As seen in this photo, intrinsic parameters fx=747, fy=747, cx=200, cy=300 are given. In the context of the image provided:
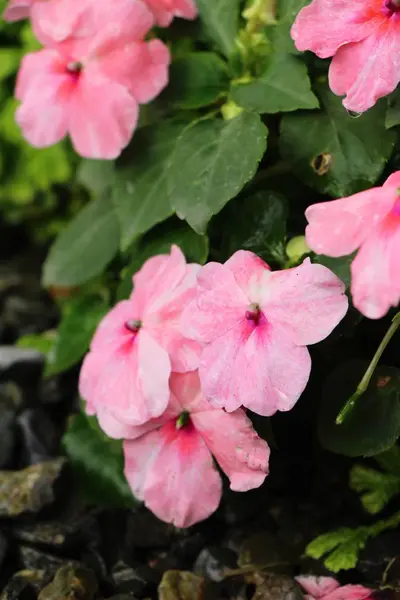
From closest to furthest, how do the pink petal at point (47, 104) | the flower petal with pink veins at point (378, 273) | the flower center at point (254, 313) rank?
the flower petal with pink veins at point (378, 273), the flower center at point (254, 313), the pink petal at point (47, 104)

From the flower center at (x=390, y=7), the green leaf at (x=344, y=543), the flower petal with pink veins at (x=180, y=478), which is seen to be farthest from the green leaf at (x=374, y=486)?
the flower center at (x=390, y=7)

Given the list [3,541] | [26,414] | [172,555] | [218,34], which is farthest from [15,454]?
[218,34]

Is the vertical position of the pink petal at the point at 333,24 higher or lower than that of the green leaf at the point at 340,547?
higher

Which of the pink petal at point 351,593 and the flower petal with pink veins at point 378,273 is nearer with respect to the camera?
the flower petal with pink veins at point 378,273

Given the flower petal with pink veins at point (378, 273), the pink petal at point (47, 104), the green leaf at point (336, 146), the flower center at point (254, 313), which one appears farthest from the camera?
the pink petal at point (47, 104)

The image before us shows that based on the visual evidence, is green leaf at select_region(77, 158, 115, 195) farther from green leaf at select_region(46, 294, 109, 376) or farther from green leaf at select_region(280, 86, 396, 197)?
green leaf at select_region(280, 86, 396, 197)

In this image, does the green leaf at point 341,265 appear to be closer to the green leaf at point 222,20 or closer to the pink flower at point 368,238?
the pink flower at point 368,238

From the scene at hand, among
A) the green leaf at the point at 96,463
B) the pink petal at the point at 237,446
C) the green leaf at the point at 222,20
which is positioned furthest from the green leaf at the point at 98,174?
the pink petal at the point at 237,446

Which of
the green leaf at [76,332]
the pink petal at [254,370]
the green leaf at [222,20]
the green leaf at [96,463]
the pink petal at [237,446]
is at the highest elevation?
the green leaf at [222,20]
